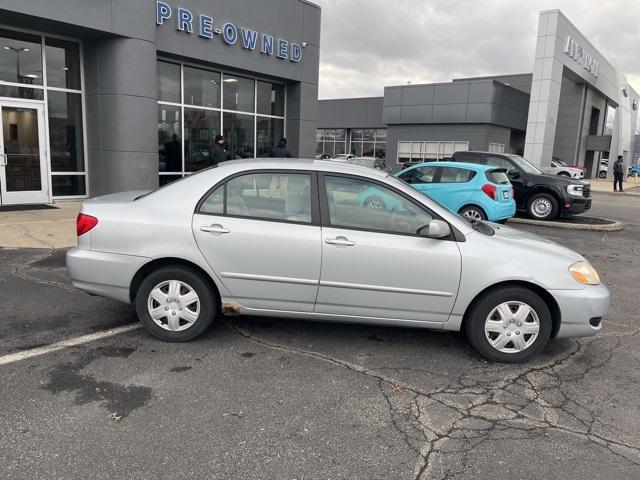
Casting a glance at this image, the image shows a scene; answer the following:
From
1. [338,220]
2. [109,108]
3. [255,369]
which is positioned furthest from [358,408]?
[109,108]

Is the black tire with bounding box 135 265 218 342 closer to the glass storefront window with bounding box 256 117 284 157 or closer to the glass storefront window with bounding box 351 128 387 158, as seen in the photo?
the glass storefront window with bounding box 256 117 284 157

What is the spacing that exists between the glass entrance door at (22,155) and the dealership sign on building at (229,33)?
3657 millimetres

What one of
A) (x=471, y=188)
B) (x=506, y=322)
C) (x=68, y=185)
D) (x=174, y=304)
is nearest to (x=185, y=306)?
(x=174, y=304)

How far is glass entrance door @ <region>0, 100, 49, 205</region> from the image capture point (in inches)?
437

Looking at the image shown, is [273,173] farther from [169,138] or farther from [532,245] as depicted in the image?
[169,138]

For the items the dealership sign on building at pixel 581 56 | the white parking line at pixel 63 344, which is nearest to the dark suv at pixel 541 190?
the white parking line at pixel 63 344

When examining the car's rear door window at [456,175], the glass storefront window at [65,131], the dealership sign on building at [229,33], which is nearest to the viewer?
the car's rear door window at [456,175]

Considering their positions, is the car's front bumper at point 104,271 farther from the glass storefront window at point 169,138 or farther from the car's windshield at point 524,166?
the car's windshield at point 524,166

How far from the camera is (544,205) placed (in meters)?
13.3

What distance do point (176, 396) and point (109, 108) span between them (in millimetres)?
9618

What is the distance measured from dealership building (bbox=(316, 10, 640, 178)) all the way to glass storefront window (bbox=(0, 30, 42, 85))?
2432 cm

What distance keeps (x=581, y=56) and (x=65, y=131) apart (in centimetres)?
3060

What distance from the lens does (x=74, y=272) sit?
443 cm

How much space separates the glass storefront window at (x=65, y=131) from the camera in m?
11.9
